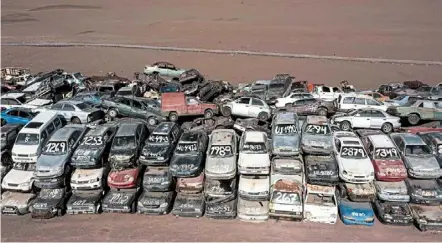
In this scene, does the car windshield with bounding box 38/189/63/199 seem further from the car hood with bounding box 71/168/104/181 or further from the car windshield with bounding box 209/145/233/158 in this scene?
the car windshield with bounding box 209/145/233/158

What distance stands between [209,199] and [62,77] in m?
16.7

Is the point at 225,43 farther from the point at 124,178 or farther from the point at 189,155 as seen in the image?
the point at 124,178

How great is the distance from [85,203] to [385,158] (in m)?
11.2

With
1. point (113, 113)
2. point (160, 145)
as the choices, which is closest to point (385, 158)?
point (160, 145)

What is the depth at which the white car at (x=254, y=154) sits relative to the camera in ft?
60.3

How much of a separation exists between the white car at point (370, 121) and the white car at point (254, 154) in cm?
510

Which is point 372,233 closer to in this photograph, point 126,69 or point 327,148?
point 327,148

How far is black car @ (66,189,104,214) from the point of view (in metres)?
17.8

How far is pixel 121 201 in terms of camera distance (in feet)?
59.0

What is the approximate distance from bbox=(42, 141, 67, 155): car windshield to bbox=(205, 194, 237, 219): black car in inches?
240

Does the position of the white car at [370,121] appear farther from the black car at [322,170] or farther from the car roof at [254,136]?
the car roof at [254,136]

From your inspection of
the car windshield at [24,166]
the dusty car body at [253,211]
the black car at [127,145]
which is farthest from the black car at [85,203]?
the dusty car body at [253,211]

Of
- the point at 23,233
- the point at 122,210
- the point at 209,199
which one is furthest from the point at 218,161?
the point at 23,233

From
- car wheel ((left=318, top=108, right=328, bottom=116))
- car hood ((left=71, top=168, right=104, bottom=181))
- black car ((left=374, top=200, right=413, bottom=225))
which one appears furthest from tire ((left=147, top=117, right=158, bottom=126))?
black car ((left=374, top=200, right=413, bottom=225))
